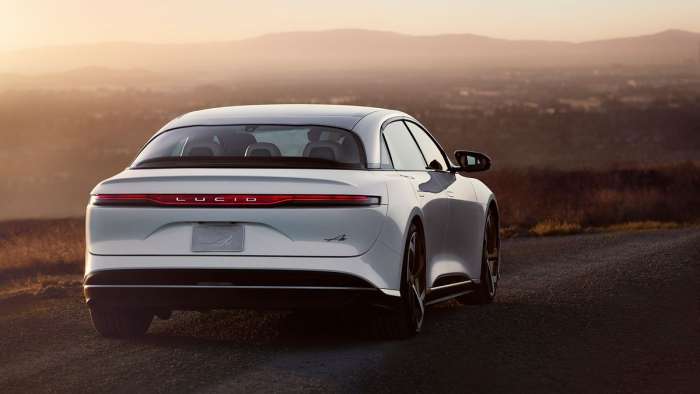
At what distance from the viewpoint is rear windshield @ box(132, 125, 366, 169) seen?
805cm

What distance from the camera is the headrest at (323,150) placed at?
26.7 feet

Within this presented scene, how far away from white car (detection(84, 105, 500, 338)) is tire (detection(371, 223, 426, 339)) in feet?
0.03

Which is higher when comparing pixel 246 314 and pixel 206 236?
pixel 206 236

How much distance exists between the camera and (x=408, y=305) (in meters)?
8.17

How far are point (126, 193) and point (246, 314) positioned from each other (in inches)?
92.1

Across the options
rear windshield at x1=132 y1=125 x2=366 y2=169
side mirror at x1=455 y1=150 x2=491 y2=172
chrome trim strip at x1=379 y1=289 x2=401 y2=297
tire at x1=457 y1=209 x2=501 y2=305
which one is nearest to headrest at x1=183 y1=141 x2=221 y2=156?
rear windshield at x1=132 y1=125 x2=366 y2=169

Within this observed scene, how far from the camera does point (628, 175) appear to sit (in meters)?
48.1

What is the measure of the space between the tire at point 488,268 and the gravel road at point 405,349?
121 millimetres

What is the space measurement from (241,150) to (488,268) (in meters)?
2.89

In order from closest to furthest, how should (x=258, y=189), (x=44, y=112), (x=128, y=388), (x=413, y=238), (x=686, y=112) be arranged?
(x=128, y=388) → (x=258, y=189) → (x=413, y=238) → (x=686, y=112) → (x=44, y=112)

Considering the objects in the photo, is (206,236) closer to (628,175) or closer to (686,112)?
(628,175)

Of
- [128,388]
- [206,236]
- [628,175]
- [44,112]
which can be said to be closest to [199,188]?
[206,236]

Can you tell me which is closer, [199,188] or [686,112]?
[199,188]

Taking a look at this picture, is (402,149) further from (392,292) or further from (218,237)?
(218,237)
